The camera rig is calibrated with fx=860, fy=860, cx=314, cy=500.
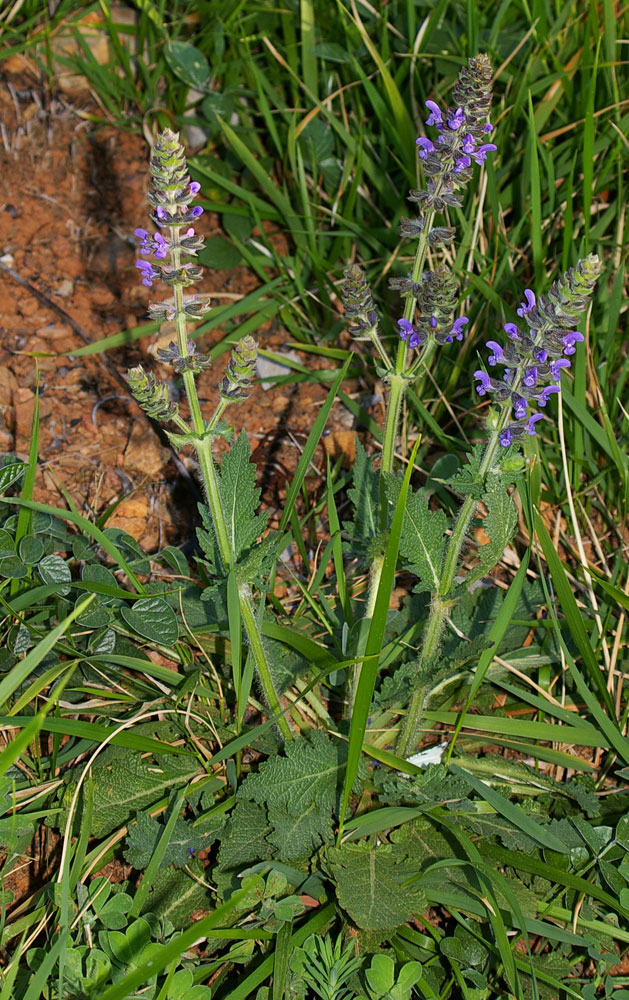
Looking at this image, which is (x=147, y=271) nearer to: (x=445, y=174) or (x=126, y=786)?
(x=445, y=174)

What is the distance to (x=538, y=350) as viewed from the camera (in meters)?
2.10

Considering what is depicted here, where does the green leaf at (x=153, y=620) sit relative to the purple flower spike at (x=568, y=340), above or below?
below

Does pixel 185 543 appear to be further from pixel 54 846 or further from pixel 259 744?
pixel 54 846

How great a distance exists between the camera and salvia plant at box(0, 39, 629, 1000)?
85.4 inches

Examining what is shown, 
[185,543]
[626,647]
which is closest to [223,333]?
[185,543]

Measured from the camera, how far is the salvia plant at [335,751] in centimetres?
217

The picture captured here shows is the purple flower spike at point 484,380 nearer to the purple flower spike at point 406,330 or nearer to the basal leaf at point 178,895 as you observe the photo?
the purple flower spike at point 406,330

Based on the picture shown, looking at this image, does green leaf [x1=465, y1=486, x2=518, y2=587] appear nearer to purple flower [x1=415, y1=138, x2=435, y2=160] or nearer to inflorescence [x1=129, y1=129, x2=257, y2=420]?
inflorescence [x1=129, y1=129, x2=257, y2=420]

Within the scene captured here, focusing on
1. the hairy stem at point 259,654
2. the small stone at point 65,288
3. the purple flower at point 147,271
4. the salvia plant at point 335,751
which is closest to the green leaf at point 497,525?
the salvia plant at point 335,751

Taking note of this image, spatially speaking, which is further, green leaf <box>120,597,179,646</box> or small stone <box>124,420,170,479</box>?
small stone <box>124,420,170,479</box>

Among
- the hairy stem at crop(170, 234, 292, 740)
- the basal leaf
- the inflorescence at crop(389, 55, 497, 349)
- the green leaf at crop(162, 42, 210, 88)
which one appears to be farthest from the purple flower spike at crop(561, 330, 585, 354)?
the green leaf at crop(162, 42, 210, 88)

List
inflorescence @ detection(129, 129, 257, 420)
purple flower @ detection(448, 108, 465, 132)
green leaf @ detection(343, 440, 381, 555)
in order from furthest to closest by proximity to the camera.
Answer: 1. green leaf @ detection(343, 440, 381, 555)
2. purple flower @ detection(448, 108, 465, 132)
3. inflorescence @ detection(129, 129, 257, 420)

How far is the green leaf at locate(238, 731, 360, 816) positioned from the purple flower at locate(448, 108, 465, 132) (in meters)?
1.72

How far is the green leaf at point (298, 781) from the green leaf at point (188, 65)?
11.2ft
